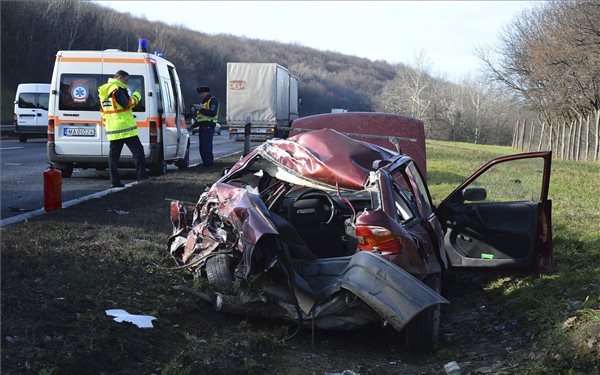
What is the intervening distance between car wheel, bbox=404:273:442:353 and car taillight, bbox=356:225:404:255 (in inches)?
19.0

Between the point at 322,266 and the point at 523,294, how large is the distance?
2.07 meters

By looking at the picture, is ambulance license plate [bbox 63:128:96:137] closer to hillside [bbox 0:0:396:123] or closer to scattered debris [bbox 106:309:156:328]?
scattered debris [bbox 106:309:156:328]

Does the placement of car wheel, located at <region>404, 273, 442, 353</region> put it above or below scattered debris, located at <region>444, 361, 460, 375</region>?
above

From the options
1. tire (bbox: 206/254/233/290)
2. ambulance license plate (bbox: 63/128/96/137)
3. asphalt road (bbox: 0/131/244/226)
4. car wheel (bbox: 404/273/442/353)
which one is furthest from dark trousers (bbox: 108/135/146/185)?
car wheel (bbox: 404/273/442/353)

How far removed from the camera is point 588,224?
31.0 ft

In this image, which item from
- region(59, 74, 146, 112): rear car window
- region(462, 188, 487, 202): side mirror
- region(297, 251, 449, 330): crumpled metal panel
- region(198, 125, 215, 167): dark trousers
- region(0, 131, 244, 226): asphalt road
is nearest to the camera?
region(297, 251, 449, 330): crumpled metal panel

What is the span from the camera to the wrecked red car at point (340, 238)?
17.5 feet

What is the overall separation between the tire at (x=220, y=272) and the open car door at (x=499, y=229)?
2.46 m

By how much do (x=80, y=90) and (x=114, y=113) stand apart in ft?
6.96

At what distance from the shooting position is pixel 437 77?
86375 mm

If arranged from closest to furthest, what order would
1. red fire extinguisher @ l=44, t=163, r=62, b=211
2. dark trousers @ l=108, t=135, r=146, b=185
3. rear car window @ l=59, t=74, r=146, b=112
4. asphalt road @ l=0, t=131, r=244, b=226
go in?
red fire extinguisher @ l=44, t=163, r=62, b=211, asphalt road @ l=0, t=131, r=244, b=226, dark trousers @ l=108, t=135, r=146, b=185, rear car window @ l=59, t=74, r=146, b=112

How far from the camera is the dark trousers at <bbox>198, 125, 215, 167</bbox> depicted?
727 inches

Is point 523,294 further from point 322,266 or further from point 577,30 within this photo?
point 577,30

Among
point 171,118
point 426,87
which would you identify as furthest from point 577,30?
point 426,87
